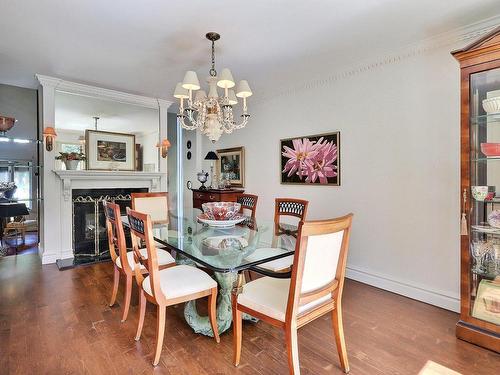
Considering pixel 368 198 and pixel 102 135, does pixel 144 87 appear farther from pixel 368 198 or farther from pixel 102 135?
pixel 368 198

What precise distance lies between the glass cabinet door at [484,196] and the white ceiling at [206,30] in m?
0.73

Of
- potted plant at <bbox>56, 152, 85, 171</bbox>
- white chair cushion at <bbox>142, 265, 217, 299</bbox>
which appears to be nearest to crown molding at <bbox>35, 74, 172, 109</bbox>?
potted plant at <bbox>56, 152, 85, 171</bbox>

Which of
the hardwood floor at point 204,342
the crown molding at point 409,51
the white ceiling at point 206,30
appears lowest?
the hardwood floor at point 204,342

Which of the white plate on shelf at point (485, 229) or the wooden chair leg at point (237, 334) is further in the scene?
the white plate on shelf at point (485, 229)

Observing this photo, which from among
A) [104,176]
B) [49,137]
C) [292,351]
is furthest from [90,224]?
[292,351]

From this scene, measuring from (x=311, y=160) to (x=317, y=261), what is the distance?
7.74ft

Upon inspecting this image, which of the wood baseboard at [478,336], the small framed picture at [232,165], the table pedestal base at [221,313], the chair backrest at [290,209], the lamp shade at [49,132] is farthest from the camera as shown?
the small framed picture at [232,165]

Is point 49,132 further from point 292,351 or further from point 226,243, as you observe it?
point 292,351

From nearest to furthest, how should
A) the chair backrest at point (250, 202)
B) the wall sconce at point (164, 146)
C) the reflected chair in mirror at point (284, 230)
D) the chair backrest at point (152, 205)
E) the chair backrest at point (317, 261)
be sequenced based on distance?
1. the chair backrest at point (317, 261)
2. the reflected chair in mirror at point (284, 230)
3. the chair backrest at point (152, 205)
4. the chair backrest at point (250, 202)
5. the wall sconce at point (164, 146)

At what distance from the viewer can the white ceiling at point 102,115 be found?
398 cm

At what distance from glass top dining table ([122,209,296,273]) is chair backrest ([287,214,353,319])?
34cm

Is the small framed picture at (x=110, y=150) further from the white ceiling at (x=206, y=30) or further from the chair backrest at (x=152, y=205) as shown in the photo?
the chair backrest at (x=152, y=205)

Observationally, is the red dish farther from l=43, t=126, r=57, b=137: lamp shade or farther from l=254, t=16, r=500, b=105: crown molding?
l=43, t=126, r=57, b=137: lamp shade

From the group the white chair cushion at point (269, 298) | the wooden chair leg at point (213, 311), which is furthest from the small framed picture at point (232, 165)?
the white chair cushion at point (269, 298)
